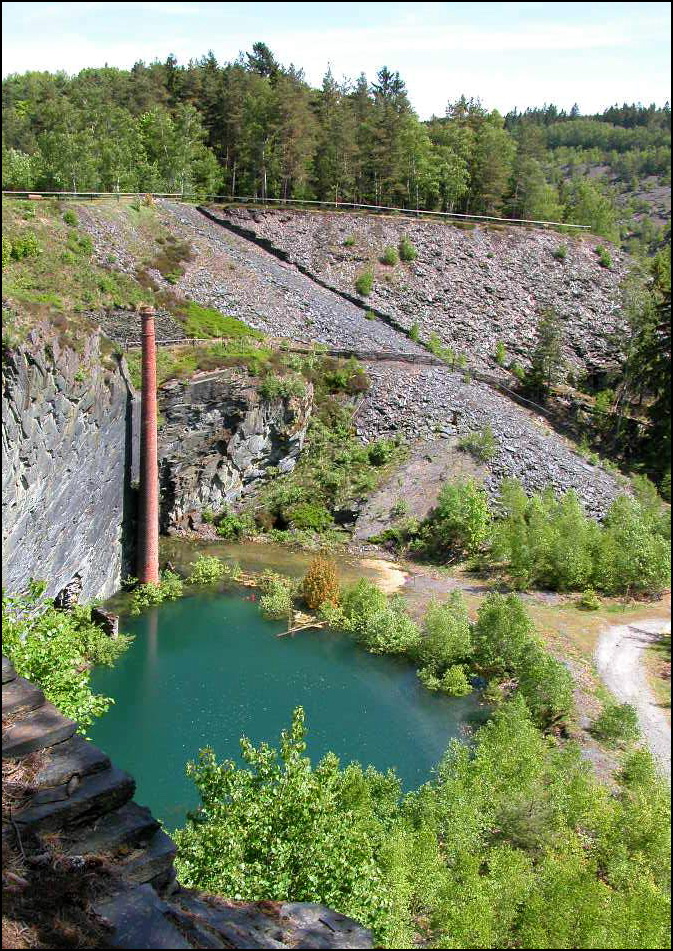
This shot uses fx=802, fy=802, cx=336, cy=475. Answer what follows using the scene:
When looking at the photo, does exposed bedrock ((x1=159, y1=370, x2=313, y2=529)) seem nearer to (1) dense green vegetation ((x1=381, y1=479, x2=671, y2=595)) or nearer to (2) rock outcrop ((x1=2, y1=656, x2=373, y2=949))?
(1) dense green vegetation ((x1=381, y1=479, x2=671, y2=595))

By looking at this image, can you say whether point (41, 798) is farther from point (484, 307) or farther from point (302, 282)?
point (484, 307)

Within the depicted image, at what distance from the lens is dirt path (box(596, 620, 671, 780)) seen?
6.00 metres

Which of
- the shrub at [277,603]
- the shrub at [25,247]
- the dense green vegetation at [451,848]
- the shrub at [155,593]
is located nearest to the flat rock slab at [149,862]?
the dense green vegetation at [451,848]

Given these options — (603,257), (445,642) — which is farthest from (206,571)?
(603,257)

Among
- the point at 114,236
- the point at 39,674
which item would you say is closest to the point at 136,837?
the point at 39,674

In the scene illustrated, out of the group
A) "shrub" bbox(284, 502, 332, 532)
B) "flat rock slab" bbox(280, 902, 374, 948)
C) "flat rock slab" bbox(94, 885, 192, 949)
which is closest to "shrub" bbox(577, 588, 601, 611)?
"shrub" bbox(284, 502, 332, 532)

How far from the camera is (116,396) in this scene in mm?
25969

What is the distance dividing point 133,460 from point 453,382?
716 inches

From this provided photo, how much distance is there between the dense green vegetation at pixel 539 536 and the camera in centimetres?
2358

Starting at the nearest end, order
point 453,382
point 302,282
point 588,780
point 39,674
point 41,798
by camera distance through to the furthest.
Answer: point 41,798
point 39,674
point 588,780
point 453,382
point 302,282

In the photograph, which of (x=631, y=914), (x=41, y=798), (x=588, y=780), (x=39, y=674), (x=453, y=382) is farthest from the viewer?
(x=453, y=382)

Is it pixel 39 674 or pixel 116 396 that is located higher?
pixel 116 396

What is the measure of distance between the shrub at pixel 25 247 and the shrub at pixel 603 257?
37.7m

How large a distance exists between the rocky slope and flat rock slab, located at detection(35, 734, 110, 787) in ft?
134
